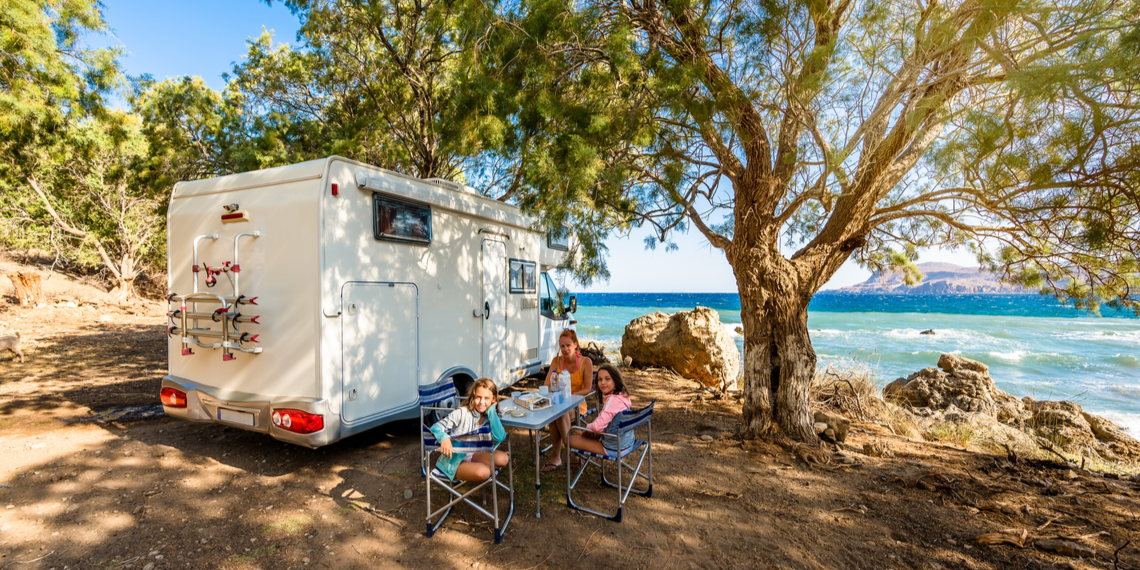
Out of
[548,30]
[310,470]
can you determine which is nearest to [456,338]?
[310,470]

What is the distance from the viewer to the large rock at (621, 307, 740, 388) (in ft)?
30.3

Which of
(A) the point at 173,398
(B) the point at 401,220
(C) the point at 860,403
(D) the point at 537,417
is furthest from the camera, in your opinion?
(C) the point at 860,403

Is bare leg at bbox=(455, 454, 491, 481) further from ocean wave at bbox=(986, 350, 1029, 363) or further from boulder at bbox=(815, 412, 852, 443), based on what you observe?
ocean wave at bbox=(986, 350, 1029, 363)

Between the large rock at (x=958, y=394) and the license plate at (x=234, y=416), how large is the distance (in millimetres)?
9741

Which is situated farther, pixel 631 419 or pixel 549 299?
pixel 549 299

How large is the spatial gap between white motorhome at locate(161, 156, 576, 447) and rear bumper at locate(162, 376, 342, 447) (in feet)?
0.04

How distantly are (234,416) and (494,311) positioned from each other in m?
2.82

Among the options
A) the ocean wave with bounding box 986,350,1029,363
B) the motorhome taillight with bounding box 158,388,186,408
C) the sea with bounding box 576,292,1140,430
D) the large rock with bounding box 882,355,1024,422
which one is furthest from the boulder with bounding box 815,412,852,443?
the ocean wave with bounding box 986,350,1029,363

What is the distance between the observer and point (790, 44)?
4.39 m

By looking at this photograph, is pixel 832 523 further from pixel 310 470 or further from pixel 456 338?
pixel 310 470

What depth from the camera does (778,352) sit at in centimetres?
535

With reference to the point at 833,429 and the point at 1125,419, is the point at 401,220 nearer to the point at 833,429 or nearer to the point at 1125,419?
the point at 833,429

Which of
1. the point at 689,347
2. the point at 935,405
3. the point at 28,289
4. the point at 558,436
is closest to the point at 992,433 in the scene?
the point at 935,405

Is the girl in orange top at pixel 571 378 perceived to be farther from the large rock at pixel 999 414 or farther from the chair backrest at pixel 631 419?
the large rock at pixel 999 414
